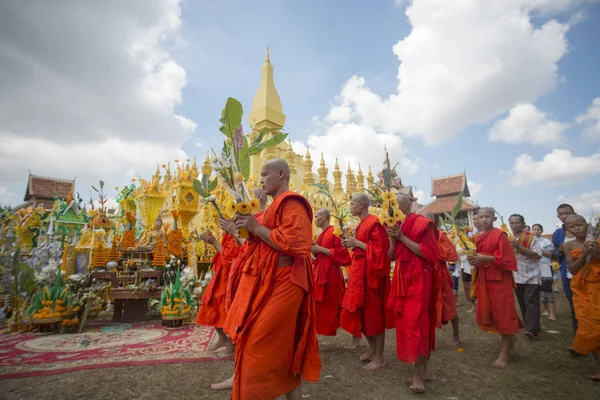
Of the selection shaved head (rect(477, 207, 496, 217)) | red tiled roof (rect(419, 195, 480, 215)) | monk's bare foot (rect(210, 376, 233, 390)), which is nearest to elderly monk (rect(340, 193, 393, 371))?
shaved head (rect(477, 207, 496, 217))

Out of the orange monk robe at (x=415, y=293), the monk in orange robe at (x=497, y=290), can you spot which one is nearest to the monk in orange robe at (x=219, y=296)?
the orange monk robe at (x=415, y=293)

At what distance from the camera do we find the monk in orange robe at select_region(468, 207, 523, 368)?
3.63 m

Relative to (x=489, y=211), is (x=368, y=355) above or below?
below

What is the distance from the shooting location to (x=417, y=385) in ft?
9.85

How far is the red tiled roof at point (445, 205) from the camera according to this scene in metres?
26.7

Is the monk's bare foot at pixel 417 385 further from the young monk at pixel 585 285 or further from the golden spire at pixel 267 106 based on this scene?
the golden spire at pixel 267 106

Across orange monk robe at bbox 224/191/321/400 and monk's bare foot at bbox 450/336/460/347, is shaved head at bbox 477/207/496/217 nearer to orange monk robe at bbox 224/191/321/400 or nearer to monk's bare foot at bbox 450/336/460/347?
monk's bare foot at bbox 450/336/460/347

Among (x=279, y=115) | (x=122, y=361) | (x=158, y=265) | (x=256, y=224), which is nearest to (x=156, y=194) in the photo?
(x=158, y=265)

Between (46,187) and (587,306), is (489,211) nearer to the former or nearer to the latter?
(587,306)

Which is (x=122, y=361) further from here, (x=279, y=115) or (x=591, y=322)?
(x=279, y=115)

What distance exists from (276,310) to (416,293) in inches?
65.7

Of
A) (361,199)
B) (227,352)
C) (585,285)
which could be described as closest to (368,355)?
(227,352)

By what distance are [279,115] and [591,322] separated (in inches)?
780

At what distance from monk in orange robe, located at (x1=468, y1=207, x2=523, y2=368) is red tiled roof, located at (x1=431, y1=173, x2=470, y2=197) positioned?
28257 mm
